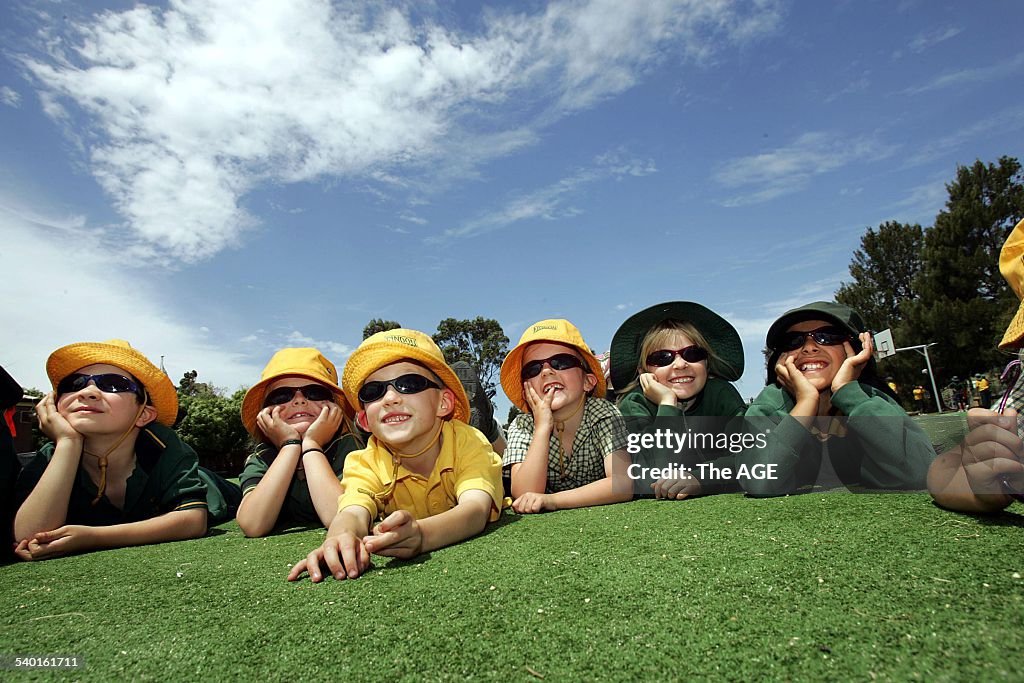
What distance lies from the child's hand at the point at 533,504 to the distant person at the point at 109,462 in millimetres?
1890

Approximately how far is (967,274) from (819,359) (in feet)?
112

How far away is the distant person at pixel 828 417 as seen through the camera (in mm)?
3010

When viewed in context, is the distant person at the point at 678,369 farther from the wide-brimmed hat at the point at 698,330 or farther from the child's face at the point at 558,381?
the child's face at the point at 558,381

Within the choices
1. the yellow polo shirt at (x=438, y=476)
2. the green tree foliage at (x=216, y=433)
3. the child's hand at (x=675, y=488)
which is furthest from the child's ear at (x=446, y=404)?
the green tree foliage at (x=216, y=433)

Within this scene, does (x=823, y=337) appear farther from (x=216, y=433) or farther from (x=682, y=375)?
(x=216, y=433)

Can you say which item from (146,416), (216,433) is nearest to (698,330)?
(146,416)

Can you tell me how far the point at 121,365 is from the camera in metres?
3.38

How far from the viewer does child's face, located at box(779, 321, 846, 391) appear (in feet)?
11.4

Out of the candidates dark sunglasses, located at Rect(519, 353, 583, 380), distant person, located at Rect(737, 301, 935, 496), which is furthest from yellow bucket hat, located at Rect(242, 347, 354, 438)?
distant person, located at Rect(737, 301, 935, 496)

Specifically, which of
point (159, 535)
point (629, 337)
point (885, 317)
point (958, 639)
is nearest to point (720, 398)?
point (629, 337)

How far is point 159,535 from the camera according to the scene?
3.15 meters

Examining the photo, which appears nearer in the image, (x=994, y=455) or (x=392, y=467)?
(x=994, y=455)

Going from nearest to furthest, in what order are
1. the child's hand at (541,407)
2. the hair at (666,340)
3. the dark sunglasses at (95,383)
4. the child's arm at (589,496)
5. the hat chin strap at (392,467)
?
the hat chin strap at (392,467), the dark sunglasses at (95,383), the child's arm at (589,496), the child's hand at (541,407), the hair at (666,340)

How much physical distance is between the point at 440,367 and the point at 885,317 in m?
40.6
